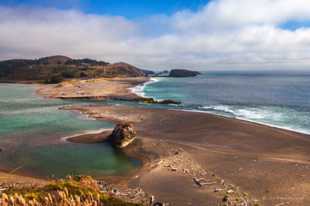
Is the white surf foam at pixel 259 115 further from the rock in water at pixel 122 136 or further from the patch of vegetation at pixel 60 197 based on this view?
the patch of vegetation at pixel 60 197

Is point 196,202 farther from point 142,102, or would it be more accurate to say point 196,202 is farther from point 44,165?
point 142,102

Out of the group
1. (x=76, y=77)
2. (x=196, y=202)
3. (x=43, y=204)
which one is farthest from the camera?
(x=76, y=77)

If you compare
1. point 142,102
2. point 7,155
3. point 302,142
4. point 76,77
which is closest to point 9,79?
point 76,77

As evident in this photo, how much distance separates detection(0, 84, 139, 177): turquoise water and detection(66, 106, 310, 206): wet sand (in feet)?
12.1

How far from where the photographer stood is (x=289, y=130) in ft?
134

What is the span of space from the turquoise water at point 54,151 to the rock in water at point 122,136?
3.91 ft

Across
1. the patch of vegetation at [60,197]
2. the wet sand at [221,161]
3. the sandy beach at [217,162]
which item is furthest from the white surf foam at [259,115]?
the patch of vegetation at [60,197]

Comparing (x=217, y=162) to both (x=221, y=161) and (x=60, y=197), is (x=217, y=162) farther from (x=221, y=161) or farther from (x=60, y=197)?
(x=60, y=197)

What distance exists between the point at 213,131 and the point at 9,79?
539 ft

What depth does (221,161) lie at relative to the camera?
91.2 feet

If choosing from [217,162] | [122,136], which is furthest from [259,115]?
[122,136]

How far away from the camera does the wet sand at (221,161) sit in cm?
2048

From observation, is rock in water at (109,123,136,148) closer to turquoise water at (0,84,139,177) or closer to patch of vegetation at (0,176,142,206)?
turquoise water at (0,84,139,177)

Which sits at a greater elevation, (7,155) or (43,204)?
(43,204)
